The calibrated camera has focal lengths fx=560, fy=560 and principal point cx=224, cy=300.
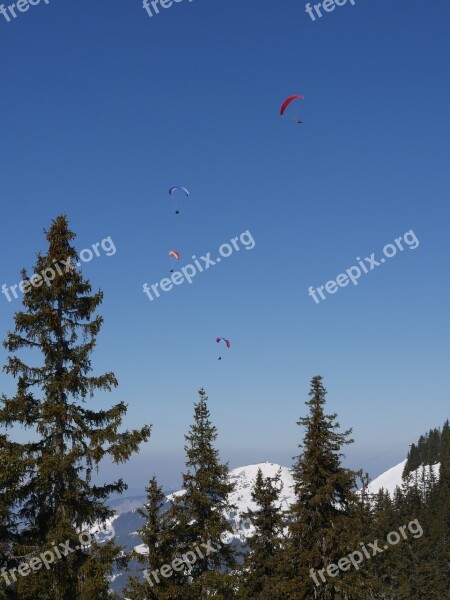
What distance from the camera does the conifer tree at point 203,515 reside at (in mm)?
25094

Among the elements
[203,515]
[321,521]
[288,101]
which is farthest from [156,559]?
[288,101]

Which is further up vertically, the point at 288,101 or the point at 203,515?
the point at 288,101

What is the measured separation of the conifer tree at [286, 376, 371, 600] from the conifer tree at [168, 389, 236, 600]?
3155 mm

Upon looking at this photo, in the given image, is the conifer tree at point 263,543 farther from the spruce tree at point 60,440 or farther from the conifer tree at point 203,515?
the spruce tree at point 60,440

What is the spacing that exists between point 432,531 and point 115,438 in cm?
10440

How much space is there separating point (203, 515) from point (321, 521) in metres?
5.54

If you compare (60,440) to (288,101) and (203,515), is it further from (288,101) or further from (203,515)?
(288,101)

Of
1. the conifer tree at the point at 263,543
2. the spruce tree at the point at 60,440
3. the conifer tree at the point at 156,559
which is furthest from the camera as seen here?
the conifer tree at the point at 263,543

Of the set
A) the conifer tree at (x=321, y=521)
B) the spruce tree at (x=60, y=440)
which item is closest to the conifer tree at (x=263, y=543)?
the conifer tree at (x=321, y=521)

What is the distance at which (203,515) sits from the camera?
25.7 meters

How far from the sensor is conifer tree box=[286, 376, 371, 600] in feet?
83.5

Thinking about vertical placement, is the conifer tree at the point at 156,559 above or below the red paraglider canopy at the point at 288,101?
below

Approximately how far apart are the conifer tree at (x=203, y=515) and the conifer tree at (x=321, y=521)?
10.4ft

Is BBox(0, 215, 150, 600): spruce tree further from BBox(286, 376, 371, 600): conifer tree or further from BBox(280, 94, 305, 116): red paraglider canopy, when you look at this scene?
BBox(280, 94, 305, 116): red paraglider canopy
